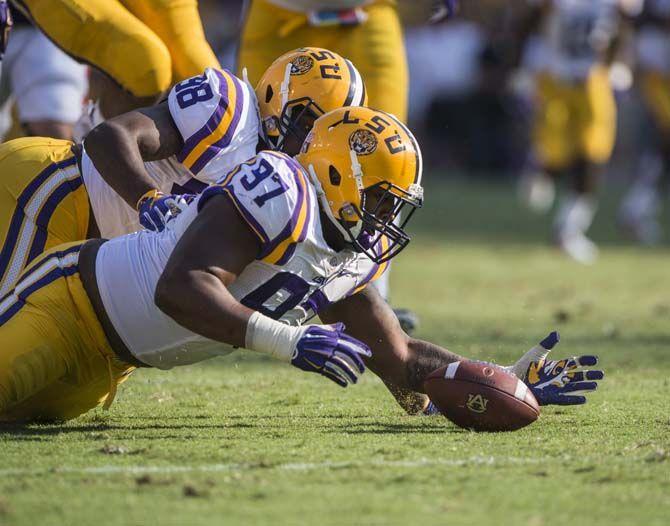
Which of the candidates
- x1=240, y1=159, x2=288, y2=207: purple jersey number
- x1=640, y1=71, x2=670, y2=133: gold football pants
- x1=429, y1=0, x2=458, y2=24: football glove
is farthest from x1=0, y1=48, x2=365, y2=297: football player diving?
x1=640, y1=71, x2=670, y2=133: gold football pants

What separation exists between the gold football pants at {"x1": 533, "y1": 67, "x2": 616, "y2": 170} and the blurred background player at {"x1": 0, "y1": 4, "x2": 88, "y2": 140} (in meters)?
4.82

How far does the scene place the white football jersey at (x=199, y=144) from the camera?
175 inches

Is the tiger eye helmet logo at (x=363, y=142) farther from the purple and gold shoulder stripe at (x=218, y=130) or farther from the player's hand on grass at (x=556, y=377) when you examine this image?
the player's hand on grass at (x=556, y=377)

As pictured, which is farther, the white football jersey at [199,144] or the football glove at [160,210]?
the white football jersey at [199,144]

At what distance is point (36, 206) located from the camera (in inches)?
179

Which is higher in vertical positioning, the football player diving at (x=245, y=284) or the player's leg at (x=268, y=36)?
the player's leg at (x=268, y=36)

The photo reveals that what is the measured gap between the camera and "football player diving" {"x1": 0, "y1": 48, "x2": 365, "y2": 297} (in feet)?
14.3

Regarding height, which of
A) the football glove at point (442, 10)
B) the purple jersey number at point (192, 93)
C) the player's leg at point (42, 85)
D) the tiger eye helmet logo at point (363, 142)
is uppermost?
the football glove at point (442, 10)

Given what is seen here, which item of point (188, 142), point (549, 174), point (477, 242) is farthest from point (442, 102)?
point (188, 142)

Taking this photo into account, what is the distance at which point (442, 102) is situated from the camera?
1786cm

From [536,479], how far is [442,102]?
1483 cm

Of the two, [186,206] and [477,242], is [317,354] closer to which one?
[186,206]

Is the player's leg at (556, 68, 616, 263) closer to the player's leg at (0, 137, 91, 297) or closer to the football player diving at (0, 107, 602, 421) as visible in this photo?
the player's leg at (0, 137, 91, 297)

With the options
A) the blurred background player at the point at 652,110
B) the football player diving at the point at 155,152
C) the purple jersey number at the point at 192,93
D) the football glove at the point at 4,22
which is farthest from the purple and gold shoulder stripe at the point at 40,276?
the blurred background player at the point at 652,110
